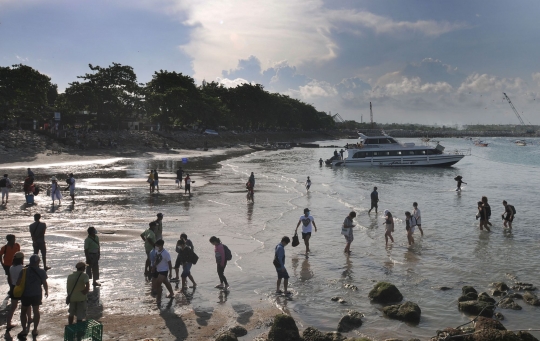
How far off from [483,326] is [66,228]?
16.1 m

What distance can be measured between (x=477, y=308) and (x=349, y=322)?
342cm

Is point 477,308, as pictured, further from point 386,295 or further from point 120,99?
point 120,99

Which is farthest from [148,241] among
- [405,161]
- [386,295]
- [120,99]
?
[120,99]

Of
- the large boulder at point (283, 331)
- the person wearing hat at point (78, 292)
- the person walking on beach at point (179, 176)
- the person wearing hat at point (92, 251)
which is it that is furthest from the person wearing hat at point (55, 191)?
the large boulder at point (283, 331)

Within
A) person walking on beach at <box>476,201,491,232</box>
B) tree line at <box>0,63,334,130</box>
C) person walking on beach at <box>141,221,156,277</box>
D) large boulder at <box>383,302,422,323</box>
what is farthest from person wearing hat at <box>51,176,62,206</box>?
tree line at <box>0,63,334,130</box>

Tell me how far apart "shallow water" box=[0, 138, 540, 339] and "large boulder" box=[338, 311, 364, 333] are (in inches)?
8.6

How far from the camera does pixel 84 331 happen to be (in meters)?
7.54

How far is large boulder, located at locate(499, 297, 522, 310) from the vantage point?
1099 cm

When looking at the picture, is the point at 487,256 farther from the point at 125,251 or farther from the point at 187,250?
the point at 125,251

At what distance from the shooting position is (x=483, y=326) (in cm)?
859

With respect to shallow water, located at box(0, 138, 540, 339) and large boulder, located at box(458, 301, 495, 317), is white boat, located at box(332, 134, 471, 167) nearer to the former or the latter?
shallow water, located at box(0, 138, 540, 339)

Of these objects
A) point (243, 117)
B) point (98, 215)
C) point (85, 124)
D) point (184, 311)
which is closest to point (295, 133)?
point (243, 117)

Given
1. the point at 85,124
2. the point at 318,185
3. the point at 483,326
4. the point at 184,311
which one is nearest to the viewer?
the point at 483,326

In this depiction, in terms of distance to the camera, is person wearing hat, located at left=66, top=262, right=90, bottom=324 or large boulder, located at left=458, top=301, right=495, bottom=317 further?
large boulder, located at left=458, top=301, right=495, bottom=317
